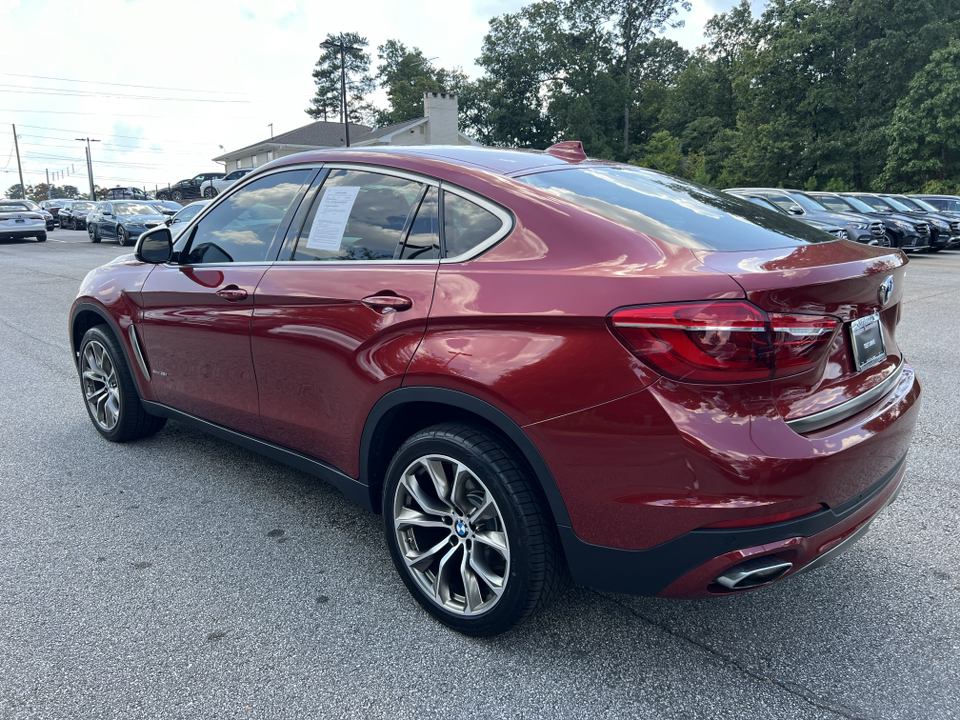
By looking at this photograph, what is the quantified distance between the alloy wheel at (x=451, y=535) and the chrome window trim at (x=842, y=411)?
0.96 meters

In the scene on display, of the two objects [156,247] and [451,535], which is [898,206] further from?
[451,535]

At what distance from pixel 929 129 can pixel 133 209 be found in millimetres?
33557

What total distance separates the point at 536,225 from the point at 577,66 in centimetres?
6389

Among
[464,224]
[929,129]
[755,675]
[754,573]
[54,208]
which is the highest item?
[929,129]

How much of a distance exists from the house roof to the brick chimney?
242 inches

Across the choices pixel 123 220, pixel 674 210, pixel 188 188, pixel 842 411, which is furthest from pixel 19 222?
pixel 842 411

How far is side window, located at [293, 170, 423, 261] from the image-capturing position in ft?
9.36

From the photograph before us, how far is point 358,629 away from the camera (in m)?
2.69

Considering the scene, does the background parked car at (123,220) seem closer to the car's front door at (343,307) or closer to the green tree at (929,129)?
the car's front door at (343,307)

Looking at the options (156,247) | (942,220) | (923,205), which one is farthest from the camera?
(923,205)

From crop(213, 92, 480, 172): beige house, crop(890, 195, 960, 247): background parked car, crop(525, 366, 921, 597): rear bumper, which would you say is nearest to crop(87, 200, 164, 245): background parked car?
crop(213, 92, 480, 172): beige house

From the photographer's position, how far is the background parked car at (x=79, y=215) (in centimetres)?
3838

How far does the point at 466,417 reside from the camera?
253 centimetres

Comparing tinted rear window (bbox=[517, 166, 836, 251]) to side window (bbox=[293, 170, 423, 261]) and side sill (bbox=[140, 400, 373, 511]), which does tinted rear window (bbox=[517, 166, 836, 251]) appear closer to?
side window (bbox=[293, 170, 423, 261])
